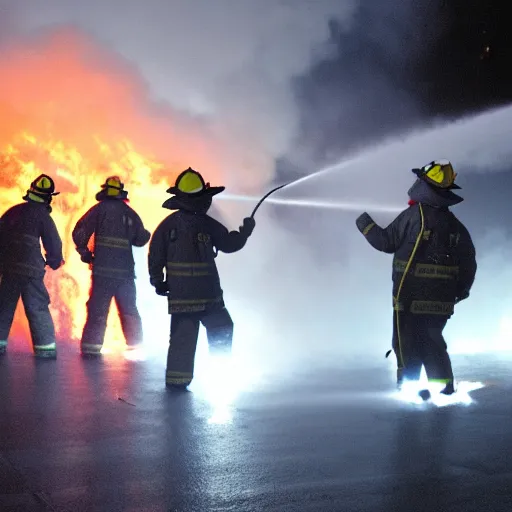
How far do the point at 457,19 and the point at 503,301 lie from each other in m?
4.58

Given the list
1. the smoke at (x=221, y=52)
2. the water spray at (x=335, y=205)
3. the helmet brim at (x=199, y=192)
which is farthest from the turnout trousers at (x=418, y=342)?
the water spray at (x=335, y=205)

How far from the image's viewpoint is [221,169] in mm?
9836

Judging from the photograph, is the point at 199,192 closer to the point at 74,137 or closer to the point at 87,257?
the point at 87,257

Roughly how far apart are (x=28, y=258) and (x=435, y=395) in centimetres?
391

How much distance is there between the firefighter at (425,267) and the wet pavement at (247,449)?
388 millimetres

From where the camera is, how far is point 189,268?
17.9 feet

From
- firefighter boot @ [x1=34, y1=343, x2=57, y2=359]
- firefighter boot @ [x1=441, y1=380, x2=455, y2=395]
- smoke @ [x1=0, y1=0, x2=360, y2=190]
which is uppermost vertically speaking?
smoke @ [x1=0, y1=0, x2=360, y2=190]

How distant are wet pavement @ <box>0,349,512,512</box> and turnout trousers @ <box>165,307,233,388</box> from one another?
0.65 feet

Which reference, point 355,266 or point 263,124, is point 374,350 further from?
point 263,124

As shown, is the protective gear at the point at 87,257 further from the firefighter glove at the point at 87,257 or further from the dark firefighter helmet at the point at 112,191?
the dark firefighter helmet at the point at 112,191

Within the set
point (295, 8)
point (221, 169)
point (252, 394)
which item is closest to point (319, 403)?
point (252, 394)

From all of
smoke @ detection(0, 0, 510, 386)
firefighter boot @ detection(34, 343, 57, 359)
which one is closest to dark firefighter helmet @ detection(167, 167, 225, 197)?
firefighter boot @ detection(34, 343, 57, 359)

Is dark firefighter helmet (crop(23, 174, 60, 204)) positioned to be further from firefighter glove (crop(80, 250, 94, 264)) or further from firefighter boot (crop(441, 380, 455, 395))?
firefighter boot (crop(441, 380, 455, 395))

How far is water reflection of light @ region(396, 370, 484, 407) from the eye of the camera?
4.91 metres
